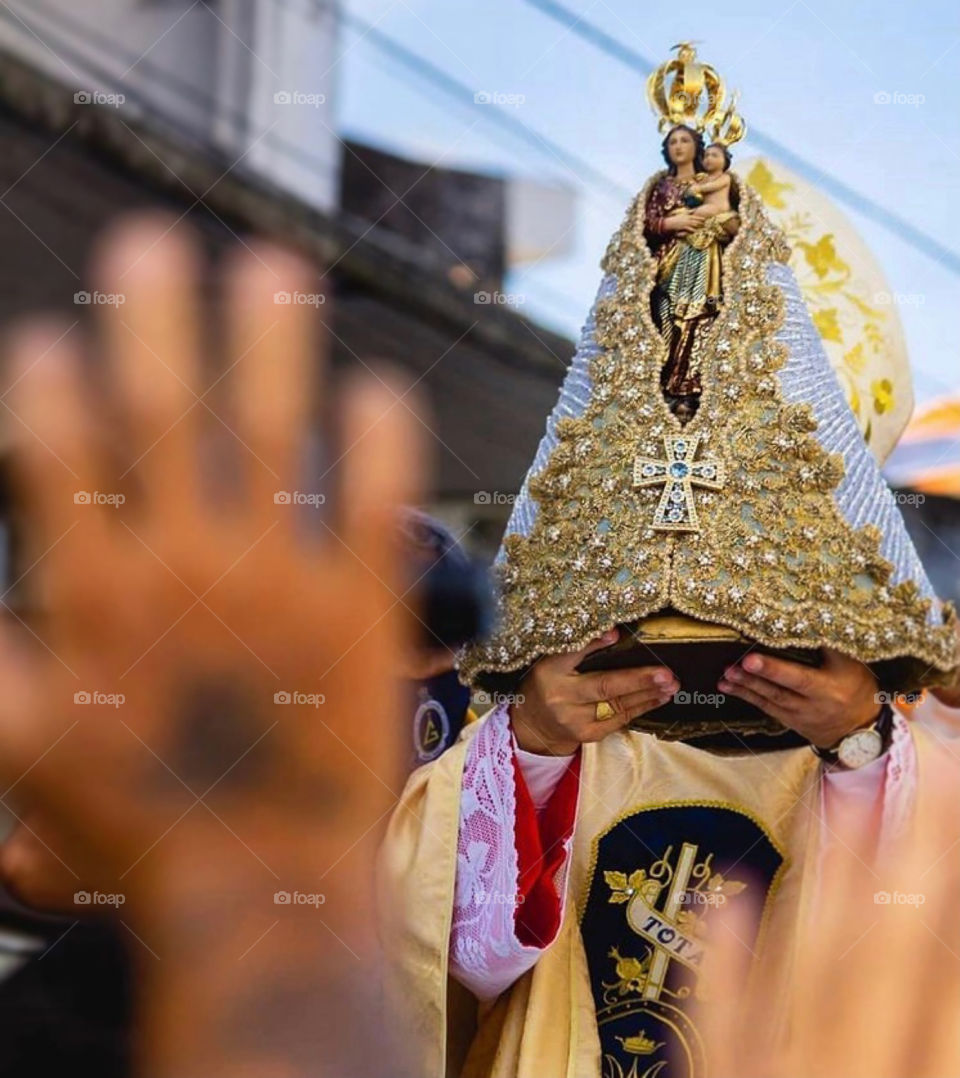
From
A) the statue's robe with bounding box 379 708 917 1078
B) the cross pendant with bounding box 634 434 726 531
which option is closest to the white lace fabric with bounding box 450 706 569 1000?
the statue's robe with bounding box 379 708 917 1078

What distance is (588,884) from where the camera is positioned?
232 centimetres

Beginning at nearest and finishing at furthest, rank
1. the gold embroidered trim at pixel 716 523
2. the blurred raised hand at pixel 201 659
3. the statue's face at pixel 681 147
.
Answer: the blurred raised hand at pixel 201 659, the gold embroidered trim at pixel 716 523, the statue's face at pixel 681 147

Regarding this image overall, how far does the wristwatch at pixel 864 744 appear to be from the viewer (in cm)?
215

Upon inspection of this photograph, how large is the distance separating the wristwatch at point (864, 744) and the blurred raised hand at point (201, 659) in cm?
62

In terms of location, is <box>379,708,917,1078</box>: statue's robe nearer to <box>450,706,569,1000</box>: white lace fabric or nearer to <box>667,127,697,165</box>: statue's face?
<box>450,706,569,1000</box>: white lace fabric

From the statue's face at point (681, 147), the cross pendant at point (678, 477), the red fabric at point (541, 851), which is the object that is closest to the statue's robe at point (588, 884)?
the red fabric at point (541, 851)

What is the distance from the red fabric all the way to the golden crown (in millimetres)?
872

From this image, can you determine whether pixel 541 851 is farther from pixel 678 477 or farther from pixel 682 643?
pixel 678 477

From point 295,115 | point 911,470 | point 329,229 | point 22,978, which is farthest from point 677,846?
point 295,115

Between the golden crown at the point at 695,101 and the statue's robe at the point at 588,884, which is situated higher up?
the golden crown at the point at 695,101

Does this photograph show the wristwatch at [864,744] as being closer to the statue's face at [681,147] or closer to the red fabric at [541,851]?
the red fabric at [541,851]

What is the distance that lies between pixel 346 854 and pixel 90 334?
2.51ft

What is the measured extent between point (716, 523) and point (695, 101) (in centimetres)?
60

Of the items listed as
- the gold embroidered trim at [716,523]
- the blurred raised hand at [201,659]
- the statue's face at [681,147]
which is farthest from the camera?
the statue's face at [681,147]
